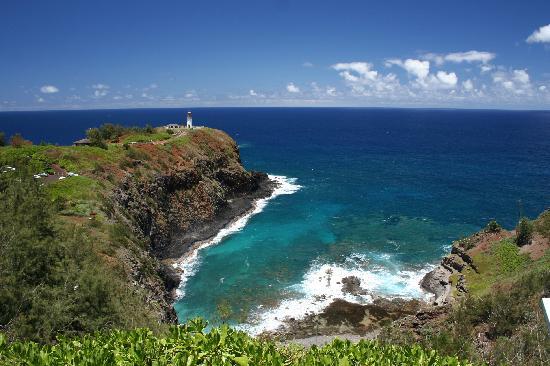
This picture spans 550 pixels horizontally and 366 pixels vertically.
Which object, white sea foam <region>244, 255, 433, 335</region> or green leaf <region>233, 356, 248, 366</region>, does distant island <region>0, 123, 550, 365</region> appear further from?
white sea foam <region>244, 255, 433, 335</region>

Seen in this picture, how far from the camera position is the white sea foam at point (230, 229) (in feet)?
139

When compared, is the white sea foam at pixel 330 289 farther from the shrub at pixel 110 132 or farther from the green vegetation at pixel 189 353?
the shrub at pixel 110 132

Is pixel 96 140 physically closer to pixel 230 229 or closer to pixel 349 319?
pixel 230 229

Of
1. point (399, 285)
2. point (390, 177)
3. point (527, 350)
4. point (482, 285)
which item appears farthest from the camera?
point (390, 177)

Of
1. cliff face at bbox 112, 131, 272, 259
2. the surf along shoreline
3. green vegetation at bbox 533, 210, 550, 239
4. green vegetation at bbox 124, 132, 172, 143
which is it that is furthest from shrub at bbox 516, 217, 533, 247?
green vegetation at bbox 124, 132, 172, 143

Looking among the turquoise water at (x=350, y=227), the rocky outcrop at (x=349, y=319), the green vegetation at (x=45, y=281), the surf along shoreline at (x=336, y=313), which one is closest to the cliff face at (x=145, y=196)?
the green vegetation at (x=45, y=281)

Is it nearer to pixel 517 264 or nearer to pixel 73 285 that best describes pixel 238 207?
pixel 517 264

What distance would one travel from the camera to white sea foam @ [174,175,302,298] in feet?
139

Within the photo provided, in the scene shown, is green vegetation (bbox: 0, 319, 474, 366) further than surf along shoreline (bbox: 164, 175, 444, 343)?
No

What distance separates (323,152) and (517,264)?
90.7 metres

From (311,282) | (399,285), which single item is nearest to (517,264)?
(399,285)

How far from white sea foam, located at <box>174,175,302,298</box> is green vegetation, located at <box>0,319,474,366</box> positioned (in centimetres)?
2873

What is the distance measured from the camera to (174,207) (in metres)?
52.4

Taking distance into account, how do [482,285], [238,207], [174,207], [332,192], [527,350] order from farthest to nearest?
[332,192] < [238,207] < [174,207] < [482,285] < [527,350]
